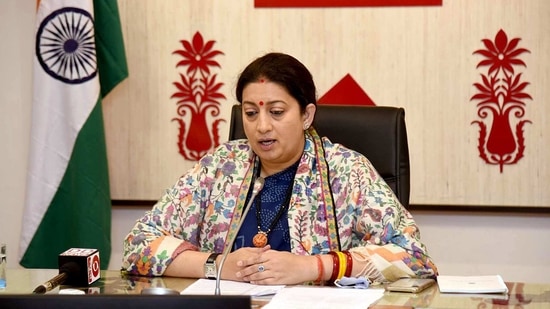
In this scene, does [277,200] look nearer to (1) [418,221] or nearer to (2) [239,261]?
(2) [239,261]

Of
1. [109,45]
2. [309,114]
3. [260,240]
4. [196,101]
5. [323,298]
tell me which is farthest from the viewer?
[196,101]

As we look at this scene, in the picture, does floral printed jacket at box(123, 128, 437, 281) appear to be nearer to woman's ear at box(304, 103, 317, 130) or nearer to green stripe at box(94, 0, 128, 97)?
woman's ear at box(304, 103, 317, 130)

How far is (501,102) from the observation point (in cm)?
370

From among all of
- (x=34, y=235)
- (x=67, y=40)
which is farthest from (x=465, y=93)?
(x=34, y=235)

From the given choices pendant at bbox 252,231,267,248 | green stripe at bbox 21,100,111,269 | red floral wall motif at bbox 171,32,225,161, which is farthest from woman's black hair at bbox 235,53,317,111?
green stripe at bbox 21,100,111,269

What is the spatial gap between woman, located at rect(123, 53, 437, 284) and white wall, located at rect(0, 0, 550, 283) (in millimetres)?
1175

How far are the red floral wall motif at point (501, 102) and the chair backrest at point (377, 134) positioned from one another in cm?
94

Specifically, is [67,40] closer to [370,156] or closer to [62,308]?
[370,156]

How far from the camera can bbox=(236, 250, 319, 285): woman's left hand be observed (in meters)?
2.38

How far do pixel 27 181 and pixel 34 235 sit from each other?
0.23m

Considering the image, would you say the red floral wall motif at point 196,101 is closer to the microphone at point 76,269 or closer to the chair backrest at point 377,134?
the chair backrest at point 377,134

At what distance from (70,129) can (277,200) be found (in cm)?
138

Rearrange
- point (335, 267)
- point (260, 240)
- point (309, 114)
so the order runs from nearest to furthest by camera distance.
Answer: point (335, 267) → point (260, 240) → point (309, 114)

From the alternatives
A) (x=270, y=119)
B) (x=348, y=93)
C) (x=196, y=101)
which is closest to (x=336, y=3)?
(x=348, y=93)
